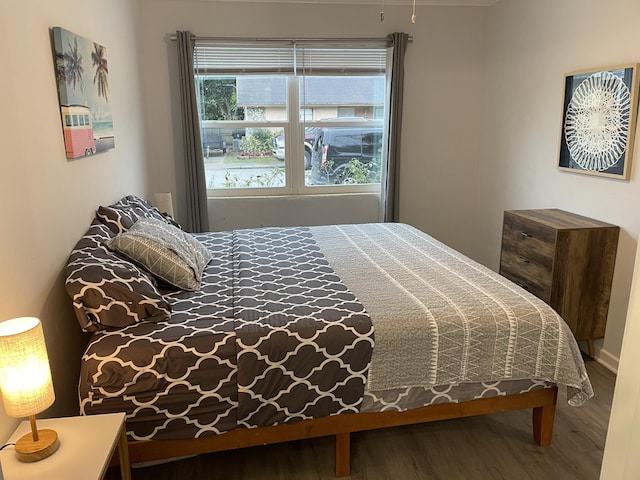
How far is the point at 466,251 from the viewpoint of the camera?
4.74 metres

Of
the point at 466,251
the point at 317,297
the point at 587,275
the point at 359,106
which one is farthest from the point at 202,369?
the point at 466,251

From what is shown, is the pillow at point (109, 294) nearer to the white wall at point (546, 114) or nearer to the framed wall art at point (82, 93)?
the framed wall art at point (82, 93)

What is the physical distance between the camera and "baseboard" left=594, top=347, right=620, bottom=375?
2917 mm

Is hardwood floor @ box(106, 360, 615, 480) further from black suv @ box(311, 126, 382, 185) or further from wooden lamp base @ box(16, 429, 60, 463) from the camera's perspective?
black suv @ box(311, 126, 382, 185)

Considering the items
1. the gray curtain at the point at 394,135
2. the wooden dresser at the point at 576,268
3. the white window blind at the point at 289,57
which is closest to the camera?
the wooden dresser at the point at 576,268

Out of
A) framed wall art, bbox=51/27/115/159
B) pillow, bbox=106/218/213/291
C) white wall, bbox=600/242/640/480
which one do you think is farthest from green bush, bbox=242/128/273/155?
white wall, bbox=600/242/640/480

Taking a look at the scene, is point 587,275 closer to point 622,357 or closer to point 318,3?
point 622,357

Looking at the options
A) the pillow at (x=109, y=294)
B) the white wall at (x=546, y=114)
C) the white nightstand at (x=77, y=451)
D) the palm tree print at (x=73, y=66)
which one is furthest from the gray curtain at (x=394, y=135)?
the white nightstand at (x=77, y=451)

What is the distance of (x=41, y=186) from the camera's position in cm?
196

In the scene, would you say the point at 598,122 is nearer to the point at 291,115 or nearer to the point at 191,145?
the point at 291,115

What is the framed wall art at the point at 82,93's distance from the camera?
2223 mm

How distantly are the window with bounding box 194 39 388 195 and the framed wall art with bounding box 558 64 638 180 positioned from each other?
155 cm

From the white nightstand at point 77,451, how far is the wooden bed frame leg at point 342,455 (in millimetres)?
838

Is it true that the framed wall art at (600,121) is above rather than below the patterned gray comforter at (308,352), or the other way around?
above
